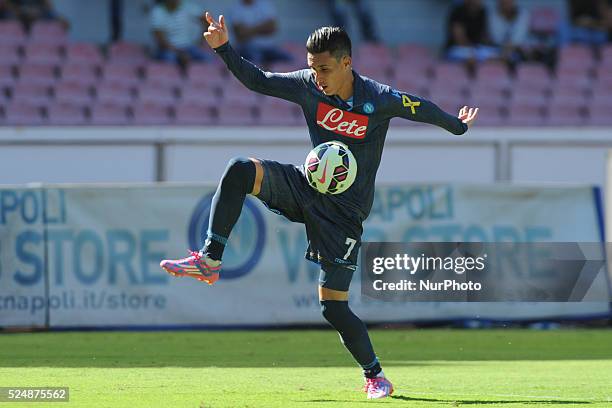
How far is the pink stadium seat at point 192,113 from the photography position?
53.1ft

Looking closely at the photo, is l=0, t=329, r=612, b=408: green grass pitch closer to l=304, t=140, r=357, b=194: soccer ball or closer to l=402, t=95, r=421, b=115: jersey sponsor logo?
l=304, t=140, r=357, b=194: soccer ball

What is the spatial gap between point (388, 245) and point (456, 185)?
3.40 feet

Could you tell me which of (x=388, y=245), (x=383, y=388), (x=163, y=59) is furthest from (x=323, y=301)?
(x=163, y=59)

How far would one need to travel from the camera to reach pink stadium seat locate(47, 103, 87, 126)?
622 inches

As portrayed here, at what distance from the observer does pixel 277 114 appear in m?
16.5

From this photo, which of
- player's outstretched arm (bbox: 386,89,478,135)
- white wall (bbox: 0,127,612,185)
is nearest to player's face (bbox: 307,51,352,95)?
player's outstretched arm (bbox: 386,89,478,135)

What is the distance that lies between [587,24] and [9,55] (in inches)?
365

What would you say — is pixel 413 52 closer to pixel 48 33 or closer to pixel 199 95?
pixel 199 95

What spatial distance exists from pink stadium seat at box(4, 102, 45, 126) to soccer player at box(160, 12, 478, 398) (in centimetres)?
909

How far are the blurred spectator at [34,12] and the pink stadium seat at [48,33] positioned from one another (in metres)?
0.21

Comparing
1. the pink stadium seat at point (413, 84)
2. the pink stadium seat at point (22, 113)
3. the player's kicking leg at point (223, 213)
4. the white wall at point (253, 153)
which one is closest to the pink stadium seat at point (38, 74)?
the pink stadium seat at point (22, 113)

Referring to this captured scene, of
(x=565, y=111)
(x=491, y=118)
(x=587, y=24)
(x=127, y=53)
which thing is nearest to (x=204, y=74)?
(x=127, y=53)

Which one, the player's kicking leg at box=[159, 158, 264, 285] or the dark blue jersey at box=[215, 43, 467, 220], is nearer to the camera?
the player's kicking leg at box=[159, 158, 264, 285]

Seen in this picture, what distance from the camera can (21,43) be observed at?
17.0 meters
